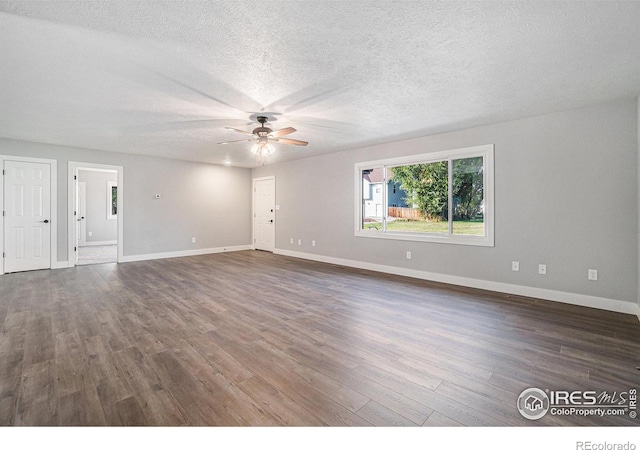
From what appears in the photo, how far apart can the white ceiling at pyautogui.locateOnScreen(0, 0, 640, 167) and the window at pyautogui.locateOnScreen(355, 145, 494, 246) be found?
2.80 feet

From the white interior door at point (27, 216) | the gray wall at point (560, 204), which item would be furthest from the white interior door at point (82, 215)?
the gray wall at point (560, 204)

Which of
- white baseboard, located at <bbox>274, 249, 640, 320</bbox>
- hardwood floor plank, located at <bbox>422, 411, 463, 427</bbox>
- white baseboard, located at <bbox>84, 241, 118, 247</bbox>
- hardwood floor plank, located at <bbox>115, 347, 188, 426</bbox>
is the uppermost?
white baseboard, located at <bbox>84, 241, 118, 247</bbox>

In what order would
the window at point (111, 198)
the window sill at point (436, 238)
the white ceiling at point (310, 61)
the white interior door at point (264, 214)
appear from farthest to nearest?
the window at point (111, 198) < the white interior door at point (264, 214) < the window sill at point (436, 238) < the white ceiling at point (310, 61)

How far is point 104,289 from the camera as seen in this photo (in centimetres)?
439

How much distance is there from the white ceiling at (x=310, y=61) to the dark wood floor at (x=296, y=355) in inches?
99.4

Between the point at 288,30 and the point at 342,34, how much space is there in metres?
0.41

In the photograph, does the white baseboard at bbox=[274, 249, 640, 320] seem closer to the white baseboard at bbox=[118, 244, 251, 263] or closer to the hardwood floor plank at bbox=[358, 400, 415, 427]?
A: the hardwood floor plank at bbox=[358, 400, 415, 427]

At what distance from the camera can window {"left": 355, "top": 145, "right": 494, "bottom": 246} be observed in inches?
179

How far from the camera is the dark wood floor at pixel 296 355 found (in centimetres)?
172

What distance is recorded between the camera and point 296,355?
2.41 m

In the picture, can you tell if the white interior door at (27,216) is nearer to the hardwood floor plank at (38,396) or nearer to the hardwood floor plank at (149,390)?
the hardwood floor plank at (38,396)

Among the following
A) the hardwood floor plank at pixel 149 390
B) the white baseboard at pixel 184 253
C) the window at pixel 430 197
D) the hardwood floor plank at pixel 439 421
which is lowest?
the hardwood floor plank at pixel 439 421

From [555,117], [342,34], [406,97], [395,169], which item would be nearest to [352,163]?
[395,169]

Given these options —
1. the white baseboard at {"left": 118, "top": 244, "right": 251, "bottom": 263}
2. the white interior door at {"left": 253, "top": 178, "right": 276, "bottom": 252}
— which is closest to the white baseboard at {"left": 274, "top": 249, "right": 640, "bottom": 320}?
the white interior door at {"left": 253, "top": 178, "right": 276, "bottom": 252}
